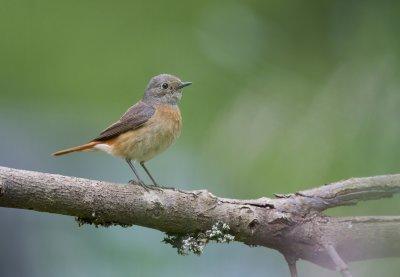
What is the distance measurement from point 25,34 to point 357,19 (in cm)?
119

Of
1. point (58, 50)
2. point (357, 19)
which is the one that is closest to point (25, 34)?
point (58, 50)

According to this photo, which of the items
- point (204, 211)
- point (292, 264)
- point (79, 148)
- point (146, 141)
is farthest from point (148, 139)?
point (292, 264)

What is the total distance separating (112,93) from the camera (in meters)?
1.78

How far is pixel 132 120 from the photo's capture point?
11.8ft

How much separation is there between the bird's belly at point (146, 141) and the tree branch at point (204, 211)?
103 cm

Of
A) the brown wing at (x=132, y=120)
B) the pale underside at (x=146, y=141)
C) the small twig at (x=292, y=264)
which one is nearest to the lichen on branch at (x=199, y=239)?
the small twig at (x=292, y=264)

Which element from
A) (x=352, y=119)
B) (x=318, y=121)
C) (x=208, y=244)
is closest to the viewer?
(x=352, y=119)

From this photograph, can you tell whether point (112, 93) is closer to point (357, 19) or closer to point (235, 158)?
point (235, 158)

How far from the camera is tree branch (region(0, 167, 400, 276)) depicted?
194cm

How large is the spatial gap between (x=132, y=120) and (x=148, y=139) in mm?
213

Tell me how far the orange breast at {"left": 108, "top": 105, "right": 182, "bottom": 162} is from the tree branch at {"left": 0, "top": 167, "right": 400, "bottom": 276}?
3.38ft

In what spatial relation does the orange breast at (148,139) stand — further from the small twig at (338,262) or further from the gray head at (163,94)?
the small twig at (338,262)

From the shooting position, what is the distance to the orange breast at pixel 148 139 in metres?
3.41

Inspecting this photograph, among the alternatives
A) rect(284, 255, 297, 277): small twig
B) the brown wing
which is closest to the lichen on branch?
rect(284, 255, 297, 277): small twig
